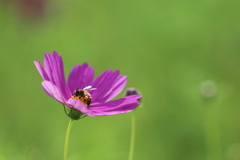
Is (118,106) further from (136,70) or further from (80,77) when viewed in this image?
(136,70)

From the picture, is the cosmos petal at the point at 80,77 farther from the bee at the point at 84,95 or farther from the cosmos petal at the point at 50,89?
the cosmos petal at the point at 50,89

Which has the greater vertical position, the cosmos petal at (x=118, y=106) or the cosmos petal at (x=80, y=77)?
the cosmos petal at (x=80, y=77)

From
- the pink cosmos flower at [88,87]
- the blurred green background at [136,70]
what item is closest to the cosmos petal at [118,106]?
the pink cosmos flower at [88,87]

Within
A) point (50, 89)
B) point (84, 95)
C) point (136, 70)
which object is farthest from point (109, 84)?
point (136, 70)

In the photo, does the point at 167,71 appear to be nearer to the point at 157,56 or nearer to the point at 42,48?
the point at 157,56

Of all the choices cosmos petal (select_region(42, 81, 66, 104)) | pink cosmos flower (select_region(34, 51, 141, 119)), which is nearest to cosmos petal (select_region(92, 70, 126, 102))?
pink cosmos flower (select_region(34, 51, 141, 119))

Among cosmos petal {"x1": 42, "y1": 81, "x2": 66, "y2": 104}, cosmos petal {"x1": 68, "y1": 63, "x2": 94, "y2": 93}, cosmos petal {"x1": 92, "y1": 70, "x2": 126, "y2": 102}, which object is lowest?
cosmos petal {"x1": 42, "y1": 81, "x2": 66, "y2": 104}

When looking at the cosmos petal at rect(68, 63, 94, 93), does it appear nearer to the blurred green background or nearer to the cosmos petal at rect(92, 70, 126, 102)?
the cosmos petal at rect(92, 70, 126, 102)
